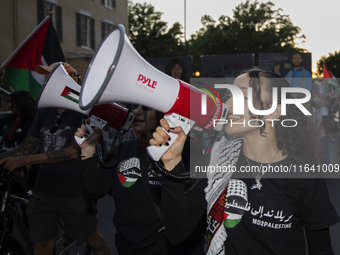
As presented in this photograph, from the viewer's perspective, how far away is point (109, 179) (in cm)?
226

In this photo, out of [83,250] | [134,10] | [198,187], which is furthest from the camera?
[134,10]

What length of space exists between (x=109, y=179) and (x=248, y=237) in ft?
3.32

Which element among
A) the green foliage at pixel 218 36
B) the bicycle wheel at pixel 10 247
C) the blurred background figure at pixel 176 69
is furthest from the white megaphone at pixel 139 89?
the green foliage at pixel 218 36

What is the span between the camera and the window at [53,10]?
14.8m

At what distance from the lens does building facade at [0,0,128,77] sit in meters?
13.4

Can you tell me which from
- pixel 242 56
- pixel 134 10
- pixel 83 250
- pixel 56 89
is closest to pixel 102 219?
pixel 83 250

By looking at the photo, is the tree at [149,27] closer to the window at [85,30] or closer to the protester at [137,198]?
the window at [85,30]

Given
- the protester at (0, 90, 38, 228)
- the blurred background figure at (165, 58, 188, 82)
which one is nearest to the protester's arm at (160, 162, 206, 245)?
the protester at (0, 90, 38, 228)

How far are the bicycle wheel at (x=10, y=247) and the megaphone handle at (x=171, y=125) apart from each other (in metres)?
2.17

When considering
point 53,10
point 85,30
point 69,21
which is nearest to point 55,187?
point 53,10

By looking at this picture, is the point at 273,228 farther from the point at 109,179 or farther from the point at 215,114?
the point at 109,179

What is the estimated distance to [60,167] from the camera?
9.64 feet

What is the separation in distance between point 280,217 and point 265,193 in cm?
12

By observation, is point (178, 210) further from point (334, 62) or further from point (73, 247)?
point (334, 62)
